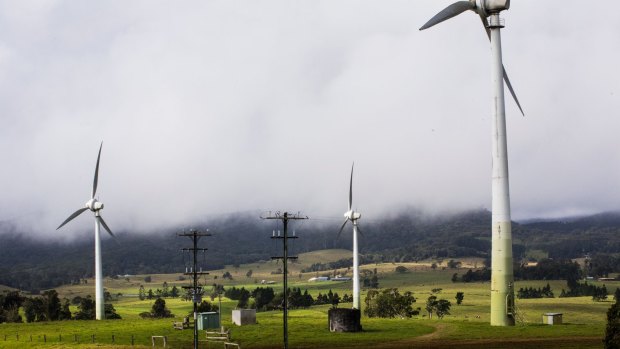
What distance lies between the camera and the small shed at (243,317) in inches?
6752

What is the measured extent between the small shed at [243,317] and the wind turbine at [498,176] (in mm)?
52808

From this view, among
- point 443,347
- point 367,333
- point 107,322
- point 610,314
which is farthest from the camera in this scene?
point 107,322

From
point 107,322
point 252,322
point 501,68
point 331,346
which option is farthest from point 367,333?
point 107,322

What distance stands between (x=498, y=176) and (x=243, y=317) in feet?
207

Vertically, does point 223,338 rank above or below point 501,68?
below

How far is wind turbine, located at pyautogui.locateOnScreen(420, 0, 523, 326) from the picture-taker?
434ft

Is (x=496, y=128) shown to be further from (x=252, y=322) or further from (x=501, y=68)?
(x=252, y=322)

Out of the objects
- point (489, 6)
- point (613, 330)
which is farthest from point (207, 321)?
point (613, 330)

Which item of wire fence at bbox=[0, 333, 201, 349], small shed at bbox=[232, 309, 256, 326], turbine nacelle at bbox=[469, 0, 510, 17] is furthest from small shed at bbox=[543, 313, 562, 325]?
wire fence at bbox=[0, 333, 201, 349]

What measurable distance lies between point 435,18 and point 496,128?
762 inches

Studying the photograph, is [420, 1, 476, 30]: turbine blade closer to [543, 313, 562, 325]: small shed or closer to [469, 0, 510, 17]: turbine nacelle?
[469, 0, 510, 17]: turbine nacelle

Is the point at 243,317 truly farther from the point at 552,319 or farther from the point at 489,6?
the point at 489,6

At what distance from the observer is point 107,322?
A: 188m

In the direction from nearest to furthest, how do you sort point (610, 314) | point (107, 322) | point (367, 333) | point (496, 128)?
1. point (610, 314)
2. point (496, 128)
3. point (367, 333)
4. point (107, 322)
